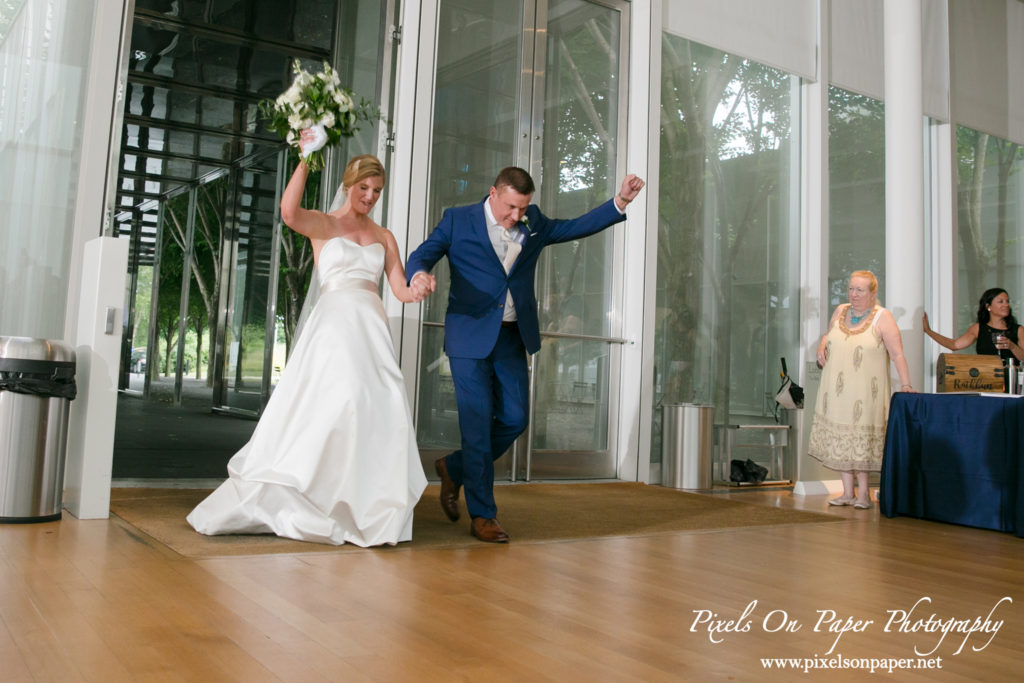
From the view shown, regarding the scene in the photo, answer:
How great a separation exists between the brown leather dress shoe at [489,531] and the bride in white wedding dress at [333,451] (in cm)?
36

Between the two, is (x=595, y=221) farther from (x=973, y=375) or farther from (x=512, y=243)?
(x=973, y=375)

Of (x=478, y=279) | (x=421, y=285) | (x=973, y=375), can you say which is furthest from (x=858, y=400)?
(x=421, y=285)

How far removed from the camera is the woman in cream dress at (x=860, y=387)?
617 cm

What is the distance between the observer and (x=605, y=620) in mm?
2686

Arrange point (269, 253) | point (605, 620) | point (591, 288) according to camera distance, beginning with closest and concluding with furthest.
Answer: point (605, 620), point (591, 288), point (269, 253)

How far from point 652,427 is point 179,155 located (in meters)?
Answer: 8.33

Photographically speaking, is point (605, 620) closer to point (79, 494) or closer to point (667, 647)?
point (667, 647)

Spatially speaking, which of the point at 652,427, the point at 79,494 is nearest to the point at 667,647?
the point at 79,494

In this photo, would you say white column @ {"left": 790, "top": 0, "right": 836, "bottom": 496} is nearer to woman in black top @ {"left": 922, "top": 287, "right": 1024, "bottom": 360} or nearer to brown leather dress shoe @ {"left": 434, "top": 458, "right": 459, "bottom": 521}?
woman in black top @ {"left": 922, "top": 287, "right": 1024, "bottom": 360}

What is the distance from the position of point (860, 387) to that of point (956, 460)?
2.69 feet

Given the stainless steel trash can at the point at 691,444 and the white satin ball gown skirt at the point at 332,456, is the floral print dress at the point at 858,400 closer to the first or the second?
the stainless steel trash can at the point at 691,444

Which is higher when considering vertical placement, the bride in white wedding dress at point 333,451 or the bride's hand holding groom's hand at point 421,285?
the bride's hand holding groom's hand at point 421,285

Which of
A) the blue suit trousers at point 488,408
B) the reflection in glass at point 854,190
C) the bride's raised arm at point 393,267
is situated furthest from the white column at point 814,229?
the bride's raised arm at point 393,267

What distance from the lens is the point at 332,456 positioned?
3.73 m
